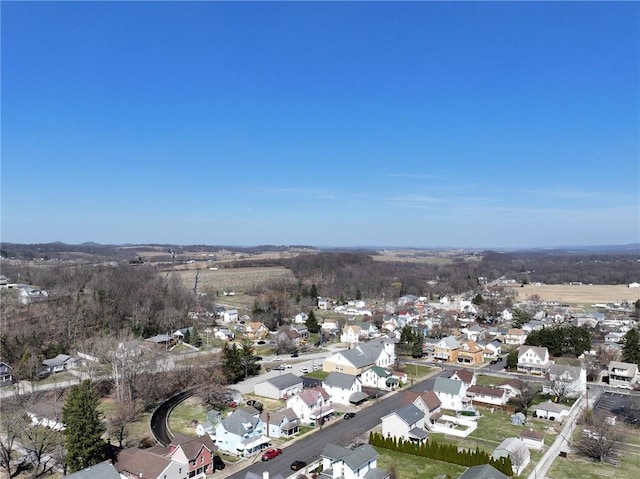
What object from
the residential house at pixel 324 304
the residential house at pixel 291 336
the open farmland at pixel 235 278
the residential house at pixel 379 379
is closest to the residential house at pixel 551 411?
the residential house at pixel 379 379

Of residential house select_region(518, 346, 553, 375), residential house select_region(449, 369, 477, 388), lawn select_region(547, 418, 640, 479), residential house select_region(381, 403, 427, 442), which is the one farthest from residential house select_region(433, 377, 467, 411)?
residential house select_region(518, 346, 553, 375)

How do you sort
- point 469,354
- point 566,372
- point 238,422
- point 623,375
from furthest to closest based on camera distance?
1. point 469,354
2. point 623,375
3. point 566,372
4. point 238,422

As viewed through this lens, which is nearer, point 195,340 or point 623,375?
point 623,375

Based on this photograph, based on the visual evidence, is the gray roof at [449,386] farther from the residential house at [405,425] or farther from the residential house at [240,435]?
the residential house at [240,435]

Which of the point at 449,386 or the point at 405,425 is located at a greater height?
the point at 449,386

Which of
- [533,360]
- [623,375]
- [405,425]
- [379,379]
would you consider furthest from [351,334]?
[405,425]

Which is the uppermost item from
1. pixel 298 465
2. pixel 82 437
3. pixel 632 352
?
pixel 82 437

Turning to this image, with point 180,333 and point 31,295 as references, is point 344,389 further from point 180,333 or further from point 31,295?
point 31,295

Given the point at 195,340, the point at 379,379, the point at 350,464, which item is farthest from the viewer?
the point at 195,340
